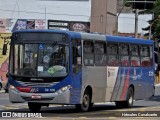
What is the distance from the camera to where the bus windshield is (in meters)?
19.9

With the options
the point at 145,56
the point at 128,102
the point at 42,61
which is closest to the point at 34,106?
the point at 42,61

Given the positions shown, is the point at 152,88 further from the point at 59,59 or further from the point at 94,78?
the point at 59,59

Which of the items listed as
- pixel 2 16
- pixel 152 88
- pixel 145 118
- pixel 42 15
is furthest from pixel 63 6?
pixel 145 118

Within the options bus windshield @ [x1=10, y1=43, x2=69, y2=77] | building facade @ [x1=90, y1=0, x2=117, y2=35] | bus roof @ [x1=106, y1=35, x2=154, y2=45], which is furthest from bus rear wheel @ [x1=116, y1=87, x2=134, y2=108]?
building facade @ [x1=90, y1=0, x2=117, y2=35]

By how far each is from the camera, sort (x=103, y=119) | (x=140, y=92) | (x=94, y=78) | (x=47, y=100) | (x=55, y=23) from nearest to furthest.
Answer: (x=103, y=119)
(x=47, y=100)
(x=94, y=78)
(x=140, y=92)
(x=55, y=23)

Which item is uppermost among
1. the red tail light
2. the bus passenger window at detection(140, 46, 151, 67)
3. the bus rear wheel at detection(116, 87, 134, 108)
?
the bus passenger window at detection(140, 46, 151, 67)

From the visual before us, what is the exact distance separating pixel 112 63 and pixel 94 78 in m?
1.66

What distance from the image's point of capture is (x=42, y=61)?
65.6ft

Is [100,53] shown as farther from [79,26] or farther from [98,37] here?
[79,26]

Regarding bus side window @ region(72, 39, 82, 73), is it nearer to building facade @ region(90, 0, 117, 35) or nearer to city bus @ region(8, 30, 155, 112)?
city bus @ region(8, 30, 155, 112)

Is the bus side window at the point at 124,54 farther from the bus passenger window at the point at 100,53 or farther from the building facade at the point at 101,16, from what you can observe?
the building facade at the point at 101,16

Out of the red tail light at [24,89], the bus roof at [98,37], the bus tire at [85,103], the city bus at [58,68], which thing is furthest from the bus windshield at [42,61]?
the bus tire at [85,103]

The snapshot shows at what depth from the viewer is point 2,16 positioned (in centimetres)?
5812

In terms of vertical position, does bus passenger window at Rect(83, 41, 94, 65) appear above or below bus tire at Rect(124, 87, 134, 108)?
above
